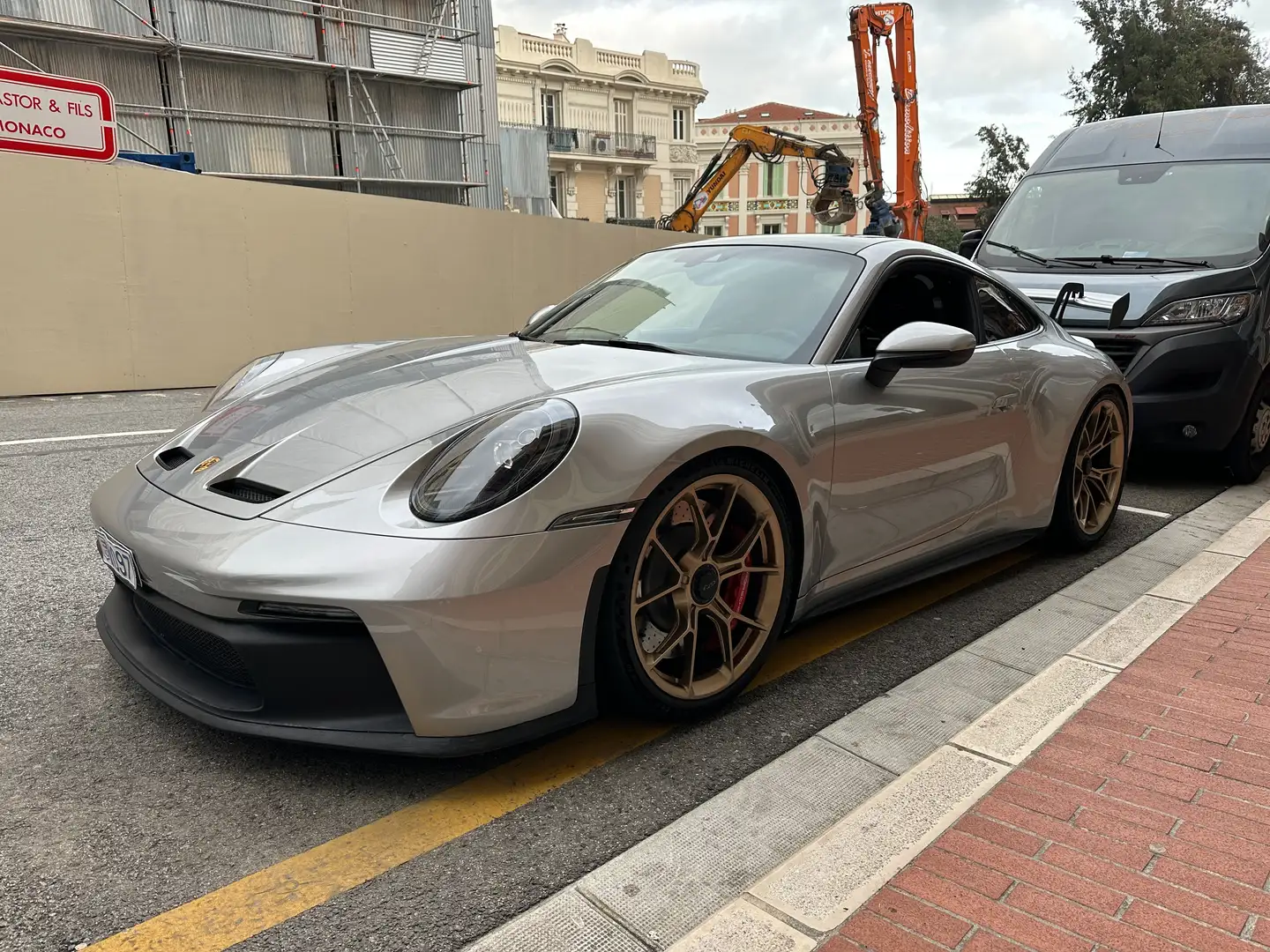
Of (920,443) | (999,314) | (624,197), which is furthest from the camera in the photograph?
(624,197)

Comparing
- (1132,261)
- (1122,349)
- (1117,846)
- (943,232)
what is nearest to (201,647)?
(1117,846)

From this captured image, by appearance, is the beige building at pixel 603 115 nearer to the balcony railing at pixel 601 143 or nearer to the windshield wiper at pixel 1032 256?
the balcony railing at pixel 601 143

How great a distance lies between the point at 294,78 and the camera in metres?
22.2

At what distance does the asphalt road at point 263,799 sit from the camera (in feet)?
5.95

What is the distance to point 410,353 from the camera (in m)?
3.18

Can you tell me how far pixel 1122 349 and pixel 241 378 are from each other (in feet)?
15.2

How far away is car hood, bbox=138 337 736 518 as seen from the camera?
2348 millimetres

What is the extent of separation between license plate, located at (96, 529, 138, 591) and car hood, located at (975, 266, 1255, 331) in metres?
4.69

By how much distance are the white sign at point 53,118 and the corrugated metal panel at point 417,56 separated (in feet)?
46.8

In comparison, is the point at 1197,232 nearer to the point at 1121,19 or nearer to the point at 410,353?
the point at 410,353

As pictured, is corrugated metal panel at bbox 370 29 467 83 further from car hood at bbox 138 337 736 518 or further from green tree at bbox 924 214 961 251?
green tree at bbox 924 214 961 251

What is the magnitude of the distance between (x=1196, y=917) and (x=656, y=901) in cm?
101

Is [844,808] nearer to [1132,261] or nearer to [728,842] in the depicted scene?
[728,842]

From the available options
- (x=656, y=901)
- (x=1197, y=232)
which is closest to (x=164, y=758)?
(x=656, y=901)
